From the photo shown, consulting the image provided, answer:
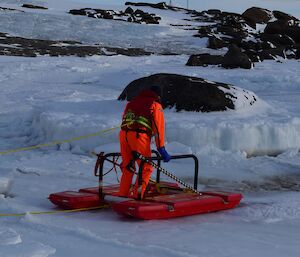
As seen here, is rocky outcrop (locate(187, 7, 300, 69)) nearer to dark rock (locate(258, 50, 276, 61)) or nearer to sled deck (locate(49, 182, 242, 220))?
dark rock (locate(258, 50, 276, 61))

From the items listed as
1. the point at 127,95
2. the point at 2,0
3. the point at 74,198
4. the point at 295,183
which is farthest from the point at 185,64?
the point at 2,0

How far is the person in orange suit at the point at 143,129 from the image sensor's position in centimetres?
632

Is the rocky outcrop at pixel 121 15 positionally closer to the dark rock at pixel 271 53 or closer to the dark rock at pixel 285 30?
the dark rock at pixel 285 30

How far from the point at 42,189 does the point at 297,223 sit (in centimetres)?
346

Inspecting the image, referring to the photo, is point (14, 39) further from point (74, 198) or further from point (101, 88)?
point (74, 198)

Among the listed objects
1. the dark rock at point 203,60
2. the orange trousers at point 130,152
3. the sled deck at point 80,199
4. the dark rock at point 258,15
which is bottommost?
the sled deck at point 80,199

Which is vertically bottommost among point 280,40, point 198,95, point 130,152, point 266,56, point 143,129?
point 130,152

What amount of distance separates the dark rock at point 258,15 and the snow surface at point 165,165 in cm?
2932

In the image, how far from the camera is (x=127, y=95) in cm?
1359

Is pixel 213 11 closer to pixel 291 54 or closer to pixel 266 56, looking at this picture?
pixel 291 54

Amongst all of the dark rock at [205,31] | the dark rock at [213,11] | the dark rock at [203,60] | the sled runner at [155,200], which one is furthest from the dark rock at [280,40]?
the sled runner at [155,200]

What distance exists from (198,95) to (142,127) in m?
6.18

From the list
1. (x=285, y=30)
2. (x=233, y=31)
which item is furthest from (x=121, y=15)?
(x=285, y=30)

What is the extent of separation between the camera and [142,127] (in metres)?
6.39
